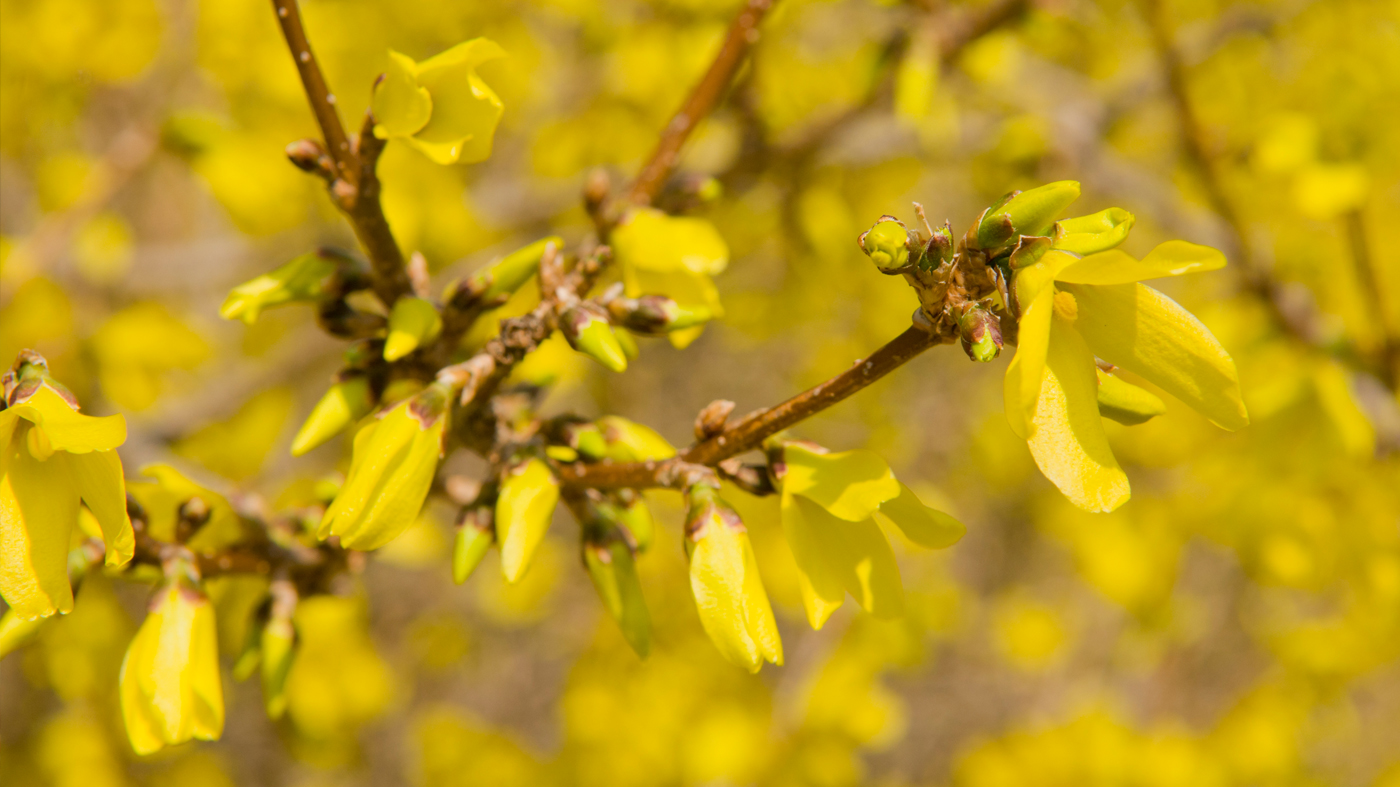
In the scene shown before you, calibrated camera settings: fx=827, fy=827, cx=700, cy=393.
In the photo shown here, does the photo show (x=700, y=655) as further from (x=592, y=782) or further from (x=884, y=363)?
(x=884, y=363)

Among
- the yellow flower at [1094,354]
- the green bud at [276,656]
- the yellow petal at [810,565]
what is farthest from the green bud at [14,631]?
the yellow flower at [1094,354]

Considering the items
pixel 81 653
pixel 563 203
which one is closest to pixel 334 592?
pixel 563 203

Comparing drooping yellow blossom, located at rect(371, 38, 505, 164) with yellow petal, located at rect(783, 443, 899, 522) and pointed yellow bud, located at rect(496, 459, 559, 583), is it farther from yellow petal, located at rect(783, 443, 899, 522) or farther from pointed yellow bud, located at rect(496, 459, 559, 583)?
yellow petal, located at rect(783, 443, 899, 522)

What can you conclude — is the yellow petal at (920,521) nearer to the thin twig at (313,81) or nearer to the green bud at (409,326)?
the green bud at (409,326)

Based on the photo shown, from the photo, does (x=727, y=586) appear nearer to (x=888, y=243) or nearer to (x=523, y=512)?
(x=523, y=512)

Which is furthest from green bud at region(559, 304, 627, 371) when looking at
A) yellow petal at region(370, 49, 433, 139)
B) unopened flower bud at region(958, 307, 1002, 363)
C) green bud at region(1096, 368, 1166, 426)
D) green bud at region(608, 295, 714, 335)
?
green bud at region(1096, 368, 1166, 426)

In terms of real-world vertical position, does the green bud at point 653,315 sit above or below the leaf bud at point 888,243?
below

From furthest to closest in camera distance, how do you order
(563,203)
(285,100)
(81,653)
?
(285,100), (81,653), (563,203)
